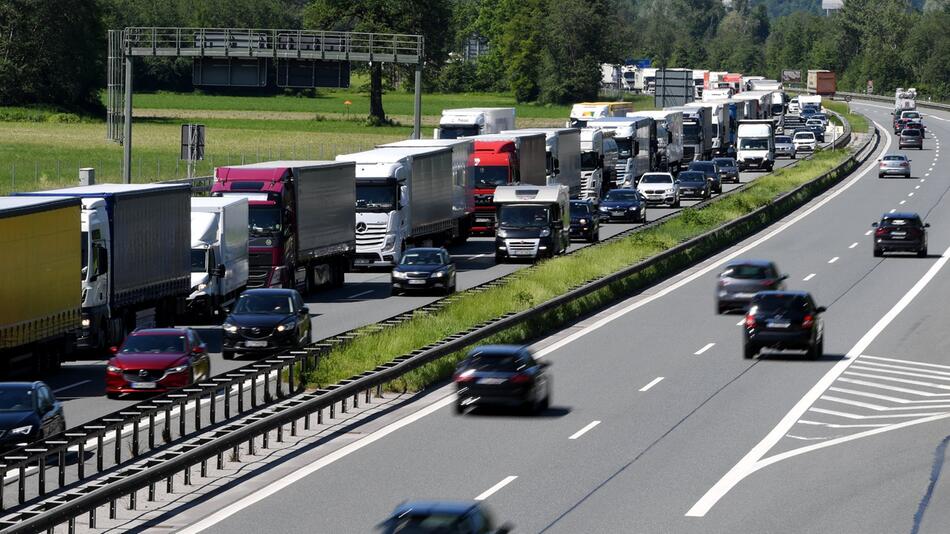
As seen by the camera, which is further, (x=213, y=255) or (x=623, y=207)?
(x=623, y=207)

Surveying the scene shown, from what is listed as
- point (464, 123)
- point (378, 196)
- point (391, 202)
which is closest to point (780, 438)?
→ point (391, 202)

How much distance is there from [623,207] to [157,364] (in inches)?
1707

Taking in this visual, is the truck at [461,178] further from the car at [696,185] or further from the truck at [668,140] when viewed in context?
the truck at [668,140]

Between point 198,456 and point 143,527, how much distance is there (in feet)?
6.74

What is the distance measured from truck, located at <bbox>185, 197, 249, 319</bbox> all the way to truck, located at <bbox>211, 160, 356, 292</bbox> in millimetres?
2146

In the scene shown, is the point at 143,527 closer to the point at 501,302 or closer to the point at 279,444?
the point at 279,444

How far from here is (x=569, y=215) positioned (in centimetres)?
6075

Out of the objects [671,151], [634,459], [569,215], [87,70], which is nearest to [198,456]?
[634,459]

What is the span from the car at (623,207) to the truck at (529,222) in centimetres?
1380

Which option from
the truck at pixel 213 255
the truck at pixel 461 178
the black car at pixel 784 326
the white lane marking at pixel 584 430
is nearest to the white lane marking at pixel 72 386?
the truck at pixel 213 255

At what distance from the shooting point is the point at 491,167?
66.0 meters

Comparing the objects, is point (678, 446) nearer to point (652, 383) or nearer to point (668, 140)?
point (652, 383)

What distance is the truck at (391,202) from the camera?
176 feet

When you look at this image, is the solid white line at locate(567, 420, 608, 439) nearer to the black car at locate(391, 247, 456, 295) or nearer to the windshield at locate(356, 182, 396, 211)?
the black car at locate(391, 247, 456, 295)
